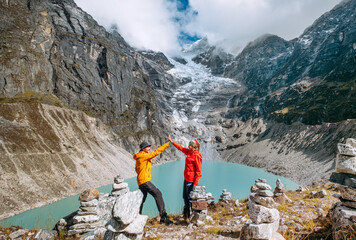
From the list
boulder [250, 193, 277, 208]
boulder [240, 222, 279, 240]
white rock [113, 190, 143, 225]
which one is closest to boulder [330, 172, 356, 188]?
boulder [250, 193, 277, 208]

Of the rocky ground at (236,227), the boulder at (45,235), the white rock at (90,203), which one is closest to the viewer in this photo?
the rocky ground at (236,227)

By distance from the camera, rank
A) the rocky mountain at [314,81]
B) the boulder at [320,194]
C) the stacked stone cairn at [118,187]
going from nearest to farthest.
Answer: the stacked stone cairn at [118,187] < the boulder at [320,194] < the rocky mountain at [314,81]

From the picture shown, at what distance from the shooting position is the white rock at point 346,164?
206 inches

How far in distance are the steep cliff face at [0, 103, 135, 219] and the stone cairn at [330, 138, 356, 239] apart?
2689cm

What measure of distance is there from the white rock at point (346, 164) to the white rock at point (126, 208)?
17.2 feet

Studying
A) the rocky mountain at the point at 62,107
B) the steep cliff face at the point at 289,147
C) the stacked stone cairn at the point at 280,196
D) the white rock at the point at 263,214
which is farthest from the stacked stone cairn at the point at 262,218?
the steep cliff face at the point at 289,147

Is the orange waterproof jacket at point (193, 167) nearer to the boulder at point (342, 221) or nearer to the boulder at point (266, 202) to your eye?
the boulder at point (266, 202)

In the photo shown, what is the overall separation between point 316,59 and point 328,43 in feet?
36.6

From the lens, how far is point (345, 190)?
5.13 meters

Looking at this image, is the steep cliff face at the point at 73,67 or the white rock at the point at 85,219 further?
the steep cliff face at the point at 73,67

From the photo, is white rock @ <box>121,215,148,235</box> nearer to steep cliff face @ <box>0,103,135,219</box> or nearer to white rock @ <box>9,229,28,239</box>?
white rock @ <box>9,229,28,239</box>

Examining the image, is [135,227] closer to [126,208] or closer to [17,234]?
[126,208]

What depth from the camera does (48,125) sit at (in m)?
38.7

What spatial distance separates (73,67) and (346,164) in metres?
83.6
